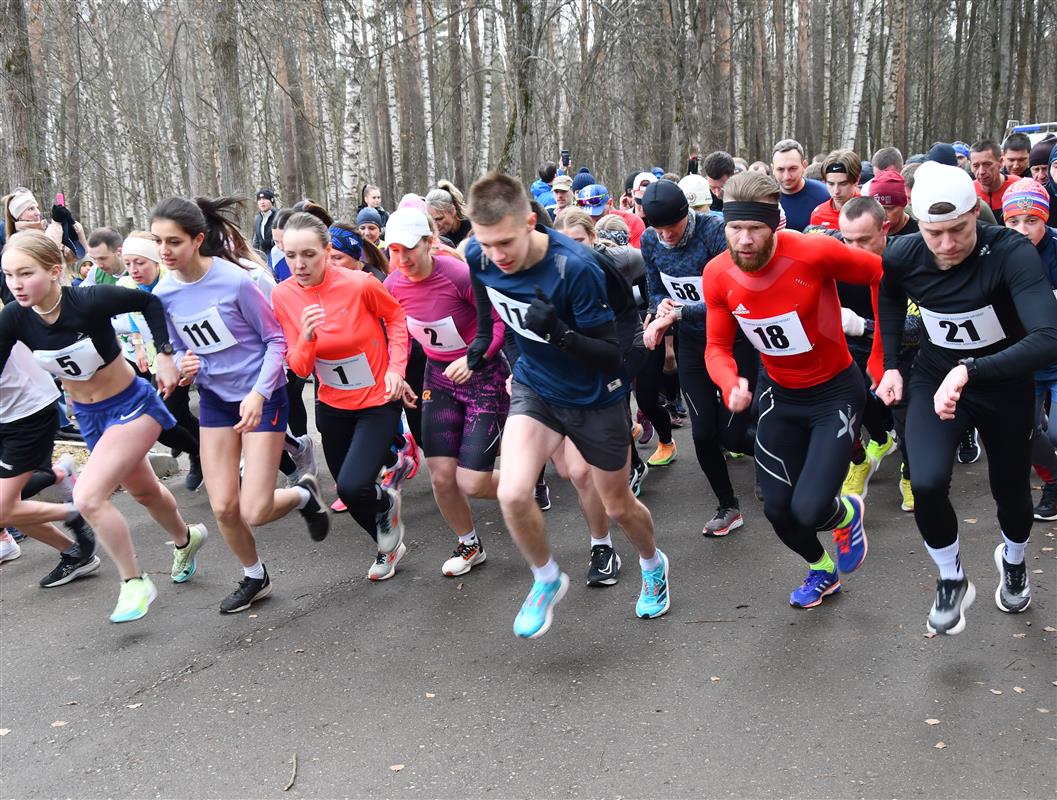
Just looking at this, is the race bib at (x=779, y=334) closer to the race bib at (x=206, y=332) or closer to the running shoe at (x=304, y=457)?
the race bib at (x=206, y=332)

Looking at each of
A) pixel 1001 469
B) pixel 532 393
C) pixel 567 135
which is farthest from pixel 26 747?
pixel 567 135

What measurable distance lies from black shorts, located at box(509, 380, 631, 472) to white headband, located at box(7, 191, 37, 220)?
245 inches

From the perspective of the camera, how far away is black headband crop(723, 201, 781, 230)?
414 centimetres

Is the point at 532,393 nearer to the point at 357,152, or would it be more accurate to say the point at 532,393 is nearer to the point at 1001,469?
the point at 1001,469

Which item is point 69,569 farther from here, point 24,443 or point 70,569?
point 24,443

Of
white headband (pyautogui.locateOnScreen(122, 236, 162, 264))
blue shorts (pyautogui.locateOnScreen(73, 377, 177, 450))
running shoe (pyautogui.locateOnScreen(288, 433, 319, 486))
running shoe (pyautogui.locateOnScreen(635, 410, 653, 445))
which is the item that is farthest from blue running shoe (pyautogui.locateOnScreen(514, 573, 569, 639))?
running shoe (pyautogui.locateOnScreen(635, 410, 653, 445))

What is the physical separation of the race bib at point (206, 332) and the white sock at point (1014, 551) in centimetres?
388

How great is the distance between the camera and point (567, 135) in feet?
82.1

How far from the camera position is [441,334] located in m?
5.52

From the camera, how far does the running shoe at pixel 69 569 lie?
588 cm

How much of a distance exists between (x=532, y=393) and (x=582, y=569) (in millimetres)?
1479

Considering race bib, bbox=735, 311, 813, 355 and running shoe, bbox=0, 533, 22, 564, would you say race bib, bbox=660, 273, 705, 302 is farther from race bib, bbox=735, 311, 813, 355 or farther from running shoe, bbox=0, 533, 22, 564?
running shoe, bbox=0, 533, 22, 564

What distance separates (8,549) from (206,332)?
266 centimetres

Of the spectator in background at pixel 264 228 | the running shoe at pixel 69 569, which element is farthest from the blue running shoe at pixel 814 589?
the spectator in background at pixel 264 228
